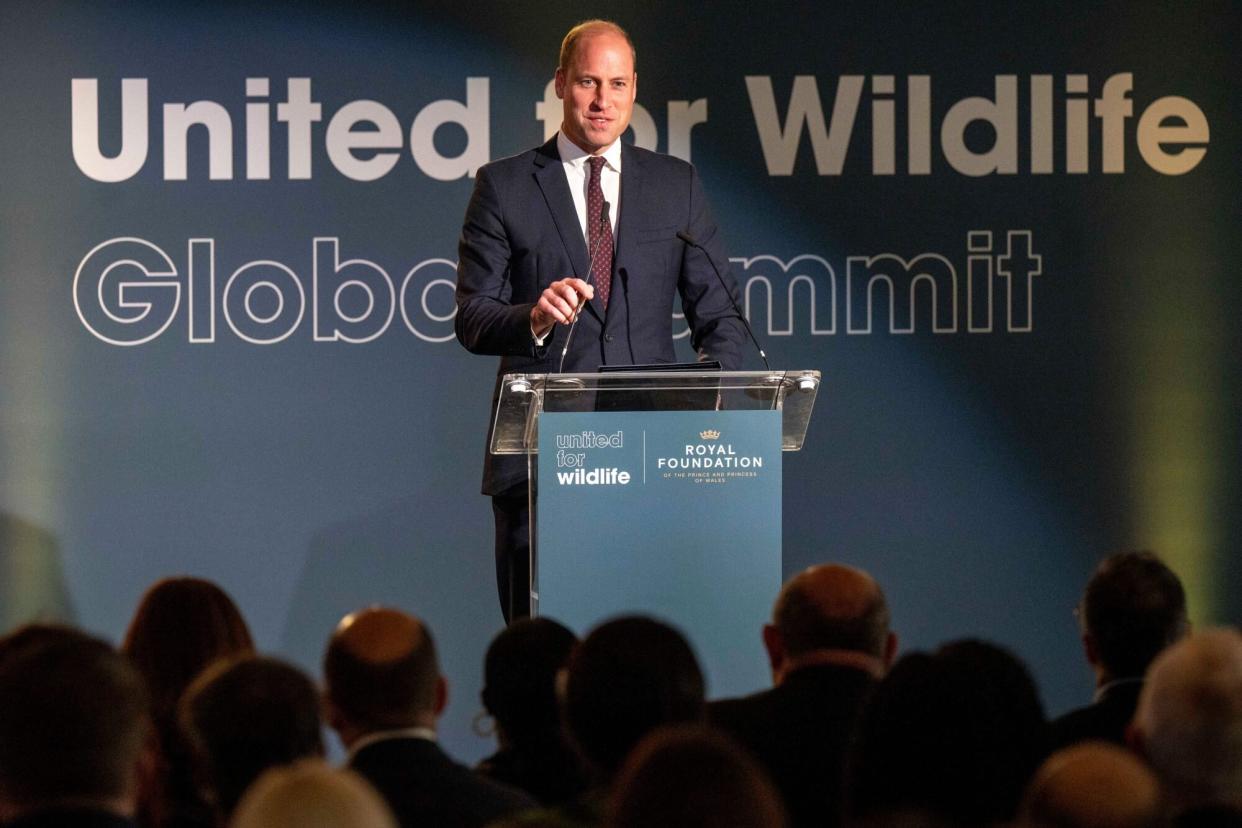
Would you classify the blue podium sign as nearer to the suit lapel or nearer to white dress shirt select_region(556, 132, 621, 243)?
the suit lapel

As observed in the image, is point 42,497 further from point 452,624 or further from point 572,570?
point 572,570

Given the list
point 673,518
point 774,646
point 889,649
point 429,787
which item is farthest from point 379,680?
point 673,518

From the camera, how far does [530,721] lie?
2.99 m

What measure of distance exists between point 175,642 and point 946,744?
1406 millimetres

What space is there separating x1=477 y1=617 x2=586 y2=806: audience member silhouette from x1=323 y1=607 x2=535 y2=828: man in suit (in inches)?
10.6

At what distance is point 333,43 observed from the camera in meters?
6.56

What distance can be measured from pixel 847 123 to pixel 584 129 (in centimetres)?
191

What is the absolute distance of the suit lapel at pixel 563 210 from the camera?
16.0 ft

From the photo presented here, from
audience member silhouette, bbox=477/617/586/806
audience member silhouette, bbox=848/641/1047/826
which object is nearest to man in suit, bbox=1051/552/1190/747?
audience member silhouette, bbox=848/641/1047/826

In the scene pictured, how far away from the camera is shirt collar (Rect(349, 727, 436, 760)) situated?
102 inches

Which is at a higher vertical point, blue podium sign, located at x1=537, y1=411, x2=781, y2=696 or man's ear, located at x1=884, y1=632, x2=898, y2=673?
blue podium sign, located at x1=537, y1=411, x2=781, y2=696

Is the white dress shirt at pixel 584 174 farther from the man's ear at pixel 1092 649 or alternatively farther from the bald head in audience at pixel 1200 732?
the bald head in audience at pixel 1200 732

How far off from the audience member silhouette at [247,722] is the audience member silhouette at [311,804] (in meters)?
0.72

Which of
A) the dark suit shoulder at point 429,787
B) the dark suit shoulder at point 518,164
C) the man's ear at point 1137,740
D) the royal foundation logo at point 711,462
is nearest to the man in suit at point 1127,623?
the man's ear at point 1137,740
